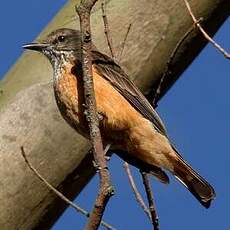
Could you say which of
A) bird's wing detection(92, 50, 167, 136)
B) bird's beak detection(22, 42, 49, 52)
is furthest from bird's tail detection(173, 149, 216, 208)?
bird's beak detection(22, 42, 49, 52)

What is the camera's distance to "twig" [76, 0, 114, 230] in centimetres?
364

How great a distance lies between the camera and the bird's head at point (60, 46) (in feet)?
17.7

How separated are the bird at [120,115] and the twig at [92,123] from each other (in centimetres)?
108

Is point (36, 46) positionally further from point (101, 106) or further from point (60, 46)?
point (101, 106)

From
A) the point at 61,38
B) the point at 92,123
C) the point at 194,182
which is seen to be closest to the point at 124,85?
the point at 61,38

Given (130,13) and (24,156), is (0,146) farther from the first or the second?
(130,13)

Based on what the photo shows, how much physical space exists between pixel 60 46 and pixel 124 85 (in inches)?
23.3

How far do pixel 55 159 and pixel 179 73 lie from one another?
2.78ft

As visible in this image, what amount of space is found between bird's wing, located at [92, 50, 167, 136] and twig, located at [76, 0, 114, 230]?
1185 mm

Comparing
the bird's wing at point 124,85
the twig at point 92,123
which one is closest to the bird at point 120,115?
the bird's wing at point 124,85

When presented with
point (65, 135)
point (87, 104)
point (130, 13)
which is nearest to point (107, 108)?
point (65, 135)

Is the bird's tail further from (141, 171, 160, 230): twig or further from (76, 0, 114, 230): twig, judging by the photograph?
(76, 0, 114, 230): twig

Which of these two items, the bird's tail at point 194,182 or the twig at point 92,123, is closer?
the twig at point 92,123

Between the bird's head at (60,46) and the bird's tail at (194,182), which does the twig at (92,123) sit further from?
the bird's head at (60,46)
